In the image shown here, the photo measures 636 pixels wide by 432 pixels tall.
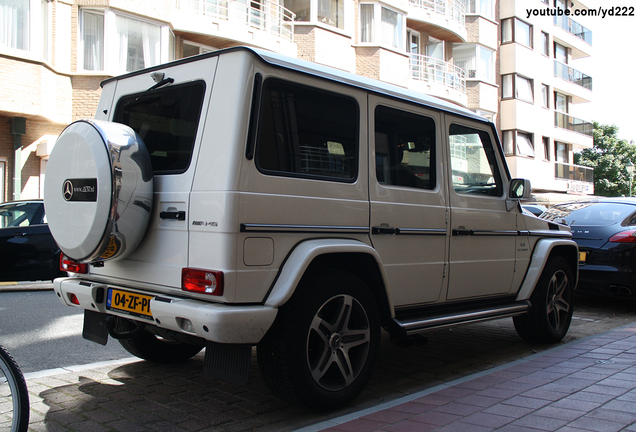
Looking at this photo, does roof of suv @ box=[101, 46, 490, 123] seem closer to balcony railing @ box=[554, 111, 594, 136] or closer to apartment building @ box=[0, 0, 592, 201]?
apartment building @ box=[0, 0, 592, 201]

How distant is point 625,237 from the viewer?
805 cm

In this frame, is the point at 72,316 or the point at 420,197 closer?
the point at 420,197

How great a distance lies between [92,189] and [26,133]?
46.5 ft

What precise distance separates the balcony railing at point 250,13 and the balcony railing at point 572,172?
22.3m

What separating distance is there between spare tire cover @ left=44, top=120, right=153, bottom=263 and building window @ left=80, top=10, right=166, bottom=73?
13997 mm

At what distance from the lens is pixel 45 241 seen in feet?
34.1

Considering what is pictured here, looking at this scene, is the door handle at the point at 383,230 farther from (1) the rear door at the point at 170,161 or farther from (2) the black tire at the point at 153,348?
(2) the black tire at the point at 153,348

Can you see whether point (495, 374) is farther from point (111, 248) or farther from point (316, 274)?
point (111, 248)

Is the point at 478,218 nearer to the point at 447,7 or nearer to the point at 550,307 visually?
the point at 550,307

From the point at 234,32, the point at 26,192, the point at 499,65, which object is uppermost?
the point at 499,65

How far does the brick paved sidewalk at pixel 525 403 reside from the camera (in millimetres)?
3600

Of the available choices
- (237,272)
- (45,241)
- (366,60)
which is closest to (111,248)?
(237,272)

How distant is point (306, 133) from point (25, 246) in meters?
8.14

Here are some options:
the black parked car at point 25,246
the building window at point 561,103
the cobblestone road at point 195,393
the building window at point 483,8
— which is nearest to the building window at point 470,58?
the building window at point 483,8
